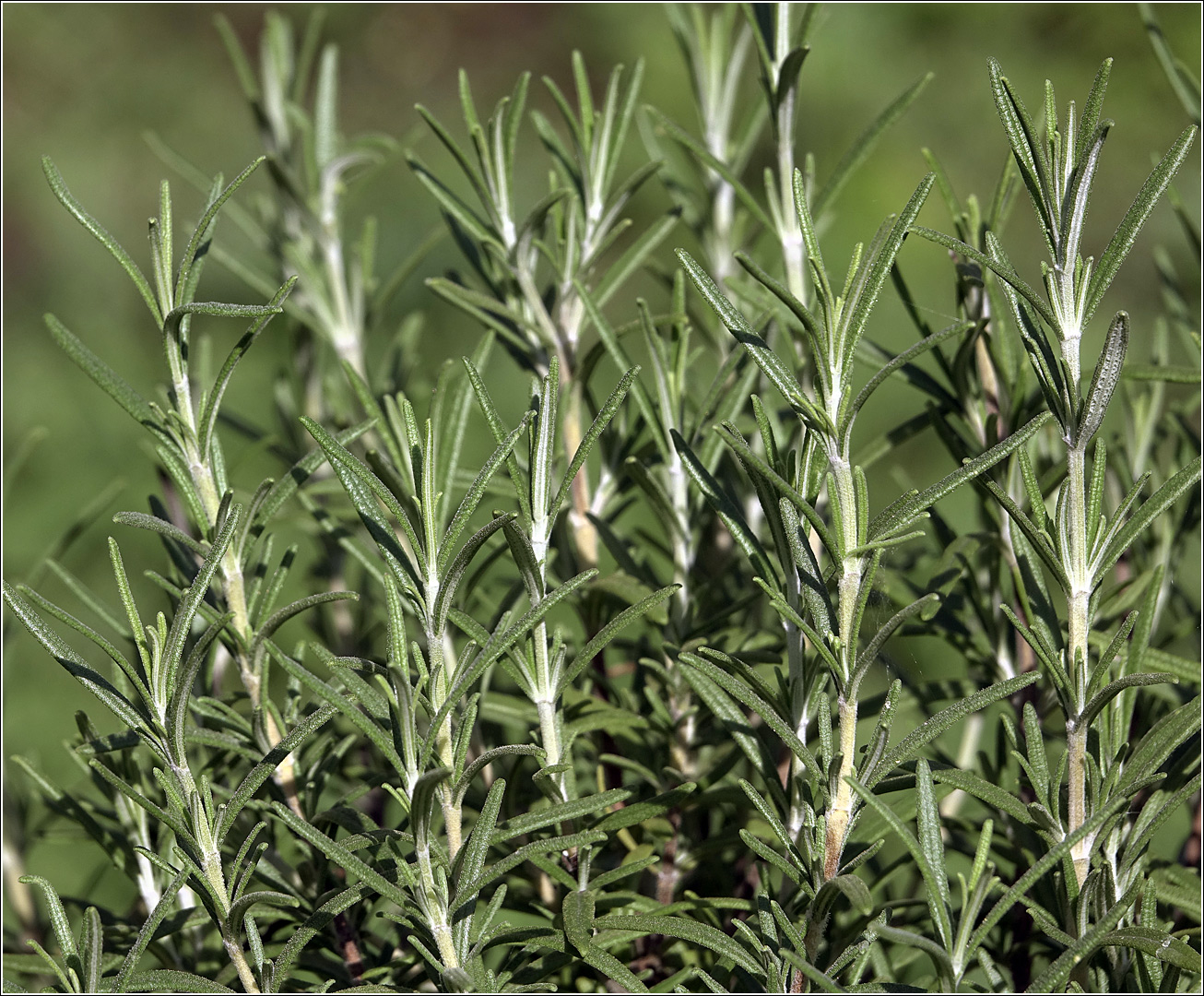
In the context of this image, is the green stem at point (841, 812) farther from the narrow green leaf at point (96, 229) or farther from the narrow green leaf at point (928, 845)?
the narrow green leaf at point (96, 229)

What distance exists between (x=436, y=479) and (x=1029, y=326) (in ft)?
1.39

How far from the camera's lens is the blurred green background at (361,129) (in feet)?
9.14

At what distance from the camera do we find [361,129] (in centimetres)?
404

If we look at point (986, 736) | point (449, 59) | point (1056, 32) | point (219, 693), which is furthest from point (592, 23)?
point (219, 693)

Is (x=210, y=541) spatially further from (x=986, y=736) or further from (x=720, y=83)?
(x=986, y=736)

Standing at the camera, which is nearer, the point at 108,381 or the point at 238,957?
the point at 238,957

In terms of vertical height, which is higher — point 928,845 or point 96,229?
point 96,229

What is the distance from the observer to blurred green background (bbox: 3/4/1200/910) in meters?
2.79

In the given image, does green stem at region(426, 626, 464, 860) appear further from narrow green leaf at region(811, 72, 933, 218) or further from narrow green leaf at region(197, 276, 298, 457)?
narrow green leaf at region(811, 72, 933, 218)

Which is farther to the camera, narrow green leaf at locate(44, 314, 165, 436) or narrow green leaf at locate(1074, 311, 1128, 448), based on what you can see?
narrow green leaf at locate(44, 314, 165, 436)

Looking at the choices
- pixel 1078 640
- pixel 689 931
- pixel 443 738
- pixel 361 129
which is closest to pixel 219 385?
pixel 443 738

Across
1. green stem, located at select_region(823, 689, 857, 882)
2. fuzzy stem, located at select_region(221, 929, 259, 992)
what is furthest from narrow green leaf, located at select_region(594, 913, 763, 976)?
fuzzy stem, located at select_region(221, 929, 259, 992)

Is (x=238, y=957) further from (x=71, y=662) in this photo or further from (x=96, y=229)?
(x=96, y=229)

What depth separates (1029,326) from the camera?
0.70 metres
